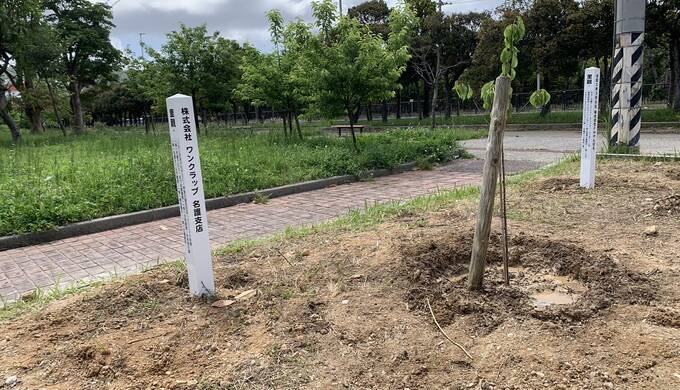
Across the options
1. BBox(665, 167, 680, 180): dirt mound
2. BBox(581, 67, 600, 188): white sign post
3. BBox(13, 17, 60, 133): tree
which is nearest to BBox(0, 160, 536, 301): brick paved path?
BBox(581, 67, 600, 188): white sign post

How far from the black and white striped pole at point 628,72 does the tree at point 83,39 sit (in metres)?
25.2

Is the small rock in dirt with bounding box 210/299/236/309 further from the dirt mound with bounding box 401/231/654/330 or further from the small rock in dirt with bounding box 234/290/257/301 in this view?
the dirt mound with bounding box 401/231/654/330

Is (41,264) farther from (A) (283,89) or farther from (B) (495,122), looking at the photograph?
(A) (283,89)

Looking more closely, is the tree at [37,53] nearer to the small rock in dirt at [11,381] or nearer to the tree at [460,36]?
the tree at [460,36]

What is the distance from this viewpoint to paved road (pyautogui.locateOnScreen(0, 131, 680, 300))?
4656mm

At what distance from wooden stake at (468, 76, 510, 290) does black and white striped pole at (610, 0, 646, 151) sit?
7.65 meters

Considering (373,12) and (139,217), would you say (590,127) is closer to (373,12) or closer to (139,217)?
(139,217)

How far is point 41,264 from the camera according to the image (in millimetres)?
5000

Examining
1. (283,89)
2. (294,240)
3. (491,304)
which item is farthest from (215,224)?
(283,89)

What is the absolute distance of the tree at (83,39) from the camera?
26.6 meters

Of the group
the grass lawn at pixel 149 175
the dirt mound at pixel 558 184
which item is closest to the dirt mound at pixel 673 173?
the dirt mound at pixel 558 184

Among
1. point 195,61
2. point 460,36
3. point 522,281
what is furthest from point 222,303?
point 460,36

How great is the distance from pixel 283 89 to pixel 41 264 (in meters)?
9.50

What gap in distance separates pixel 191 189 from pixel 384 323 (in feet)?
5.04
